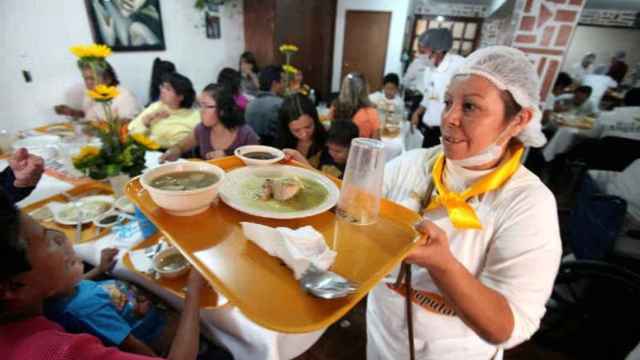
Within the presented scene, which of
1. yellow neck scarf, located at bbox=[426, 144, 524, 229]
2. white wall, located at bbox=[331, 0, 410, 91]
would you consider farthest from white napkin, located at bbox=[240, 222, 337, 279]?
white wall, located at bbox=[331, 0, 410, 91]

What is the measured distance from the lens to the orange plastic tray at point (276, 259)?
542 mm

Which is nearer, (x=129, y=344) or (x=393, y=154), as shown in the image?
(x=129, y=344)

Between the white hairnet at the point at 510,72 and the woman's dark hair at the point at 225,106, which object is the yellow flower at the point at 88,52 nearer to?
the woman's dark hair at the point at 225,106

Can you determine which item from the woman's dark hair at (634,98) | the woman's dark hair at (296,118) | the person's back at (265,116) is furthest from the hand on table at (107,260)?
the woman's dark hair at (634,98)

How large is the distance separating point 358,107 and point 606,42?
37.9 feet

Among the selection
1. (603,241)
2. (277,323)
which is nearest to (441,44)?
(603,241)

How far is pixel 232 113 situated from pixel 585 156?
4.49 m

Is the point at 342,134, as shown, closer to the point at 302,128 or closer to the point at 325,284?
the point at 302,128

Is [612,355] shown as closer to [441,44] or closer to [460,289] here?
[460,289]

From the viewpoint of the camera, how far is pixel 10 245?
2.25ft

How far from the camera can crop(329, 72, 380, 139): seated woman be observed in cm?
291

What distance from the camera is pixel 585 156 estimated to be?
3971mm

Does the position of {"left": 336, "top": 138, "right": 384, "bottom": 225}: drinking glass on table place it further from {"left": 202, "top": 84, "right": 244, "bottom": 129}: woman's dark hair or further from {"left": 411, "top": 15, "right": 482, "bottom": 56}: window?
{"left": 411, "top": 15, "right": 482, "bottom": 56}: window

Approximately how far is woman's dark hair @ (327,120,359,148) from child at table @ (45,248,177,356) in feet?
5.10
